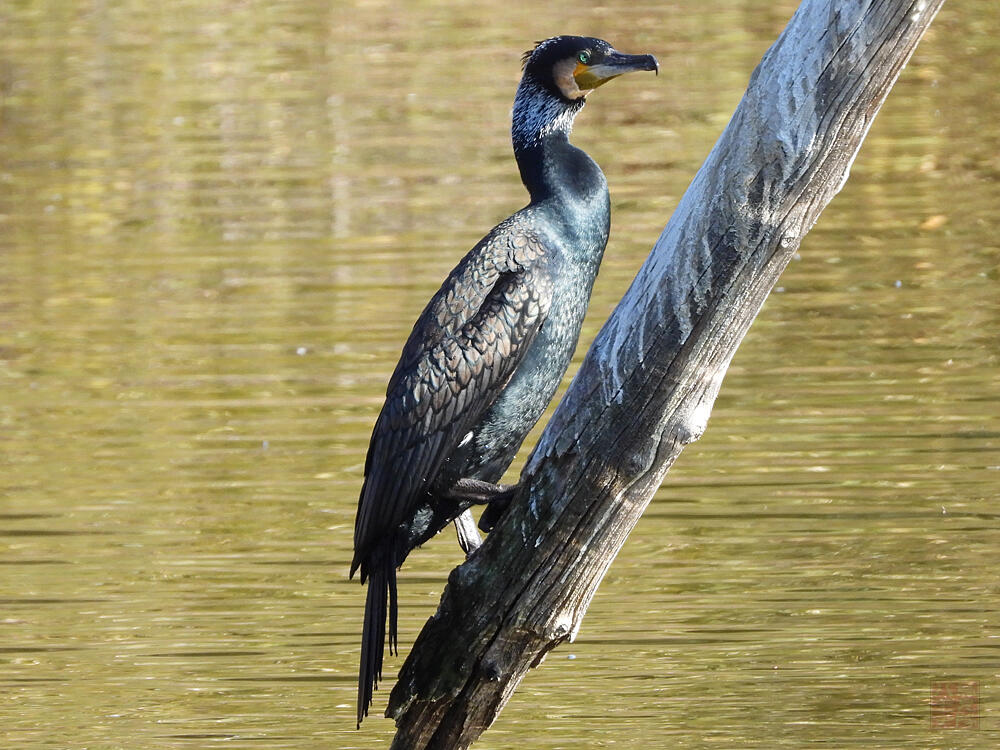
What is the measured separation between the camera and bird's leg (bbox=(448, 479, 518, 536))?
528 centimetres

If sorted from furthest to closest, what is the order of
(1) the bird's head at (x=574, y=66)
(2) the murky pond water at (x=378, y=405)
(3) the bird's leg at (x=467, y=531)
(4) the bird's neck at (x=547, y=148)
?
(2) the murky pond water at (x=378, y=405) < (3) the bird's leg at (x=467, y=531) < (1) the bird's head at (x=574, y=66) < (4) the bird's neck at (x=547, y=148)

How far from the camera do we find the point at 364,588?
26.3 feet

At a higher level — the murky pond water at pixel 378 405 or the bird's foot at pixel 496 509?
the bird's foot at pixel 496 509

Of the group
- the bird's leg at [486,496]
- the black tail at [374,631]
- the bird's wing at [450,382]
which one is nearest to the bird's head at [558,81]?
the bird's wing at [450,382]

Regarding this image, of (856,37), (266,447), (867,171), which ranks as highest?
(856,37)

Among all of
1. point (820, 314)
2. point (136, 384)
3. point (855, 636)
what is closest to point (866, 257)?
point (820, 314)

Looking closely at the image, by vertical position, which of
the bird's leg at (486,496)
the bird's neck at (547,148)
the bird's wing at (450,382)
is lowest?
the bird's leg at (486,496)

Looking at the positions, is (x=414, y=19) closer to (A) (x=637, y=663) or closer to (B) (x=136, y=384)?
(B) (x=136, y=384)

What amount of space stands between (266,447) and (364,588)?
2.08 metres

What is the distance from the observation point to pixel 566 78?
5.73 metres

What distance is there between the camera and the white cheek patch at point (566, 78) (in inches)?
225

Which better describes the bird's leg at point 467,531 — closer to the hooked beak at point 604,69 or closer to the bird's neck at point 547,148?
the bird's neck at point 547,148

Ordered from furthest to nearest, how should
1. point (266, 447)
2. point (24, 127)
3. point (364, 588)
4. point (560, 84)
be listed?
1. point (24, 127)
2. point (266, 447)
3. point (364, 588)
4. point (560, 84)

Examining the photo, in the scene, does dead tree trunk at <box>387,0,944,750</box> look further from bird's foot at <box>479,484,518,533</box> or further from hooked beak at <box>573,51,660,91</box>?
hooked beak at <box>573,51,660,91</box>
